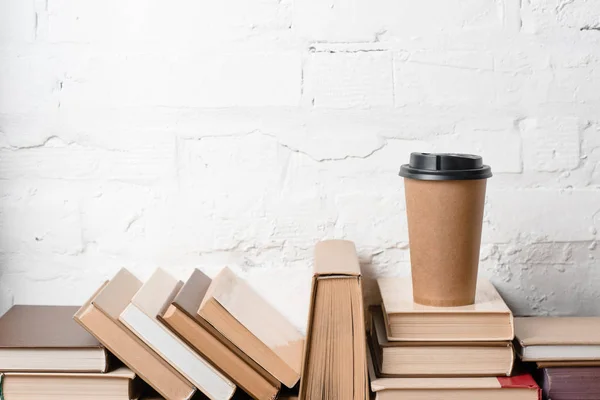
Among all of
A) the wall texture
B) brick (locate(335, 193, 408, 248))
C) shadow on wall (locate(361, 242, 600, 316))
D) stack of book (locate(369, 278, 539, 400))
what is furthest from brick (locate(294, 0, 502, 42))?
stack of book (locate(369, 278, 539, 400))

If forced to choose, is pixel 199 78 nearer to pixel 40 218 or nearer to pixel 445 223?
pixel 40 218

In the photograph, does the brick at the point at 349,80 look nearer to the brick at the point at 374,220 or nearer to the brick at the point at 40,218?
the brick at the point at 374,220

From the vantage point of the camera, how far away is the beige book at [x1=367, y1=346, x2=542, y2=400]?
3.48ft

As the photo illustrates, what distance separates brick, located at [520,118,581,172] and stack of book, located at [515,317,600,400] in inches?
13.8

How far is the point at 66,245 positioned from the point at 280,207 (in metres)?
0.42

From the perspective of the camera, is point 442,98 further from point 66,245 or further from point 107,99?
point 66,245

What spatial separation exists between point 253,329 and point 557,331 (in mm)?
511

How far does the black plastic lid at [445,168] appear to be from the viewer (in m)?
1.06

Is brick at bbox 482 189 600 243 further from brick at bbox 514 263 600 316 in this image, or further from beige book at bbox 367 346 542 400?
beige book at bbox 367 346 542 400

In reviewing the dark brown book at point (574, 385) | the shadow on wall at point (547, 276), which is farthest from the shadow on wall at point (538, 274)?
the dark brown book at point (574, 385)

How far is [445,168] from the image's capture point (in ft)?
3.51

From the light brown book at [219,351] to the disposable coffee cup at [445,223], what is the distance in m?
0.28

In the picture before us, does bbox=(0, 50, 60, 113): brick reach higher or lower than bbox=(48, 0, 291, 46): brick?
lower

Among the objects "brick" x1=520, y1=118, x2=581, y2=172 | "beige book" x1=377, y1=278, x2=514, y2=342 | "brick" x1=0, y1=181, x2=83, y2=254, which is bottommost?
"beige book" x1=377, y1=278, x2=514, y2=342
